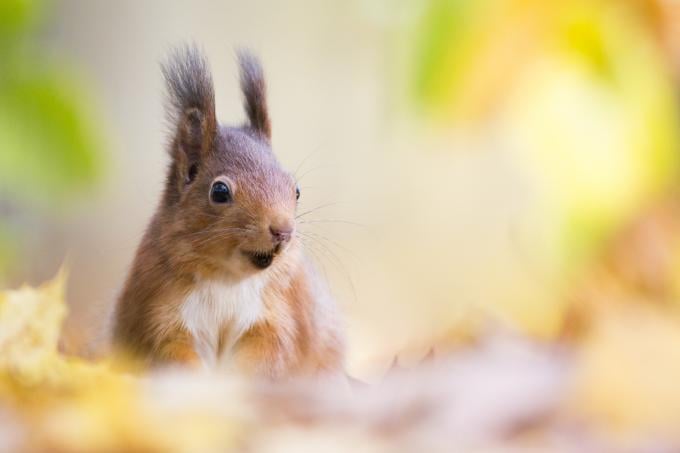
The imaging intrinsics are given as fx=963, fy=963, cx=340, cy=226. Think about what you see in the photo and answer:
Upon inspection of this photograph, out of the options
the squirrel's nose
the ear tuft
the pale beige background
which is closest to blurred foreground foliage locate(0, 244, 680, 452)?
the squirrel's nose

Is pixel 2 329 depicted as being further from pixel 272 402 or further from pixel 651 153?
pixel 651 153

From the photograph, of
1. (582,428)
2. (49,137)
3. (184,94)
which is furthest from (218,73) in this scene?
(582,428)

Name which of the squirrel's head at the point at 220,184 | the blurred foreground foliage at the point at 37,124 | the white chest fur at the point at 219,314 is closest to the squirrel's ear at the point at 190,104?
the squirrel's head at the point at 220,184

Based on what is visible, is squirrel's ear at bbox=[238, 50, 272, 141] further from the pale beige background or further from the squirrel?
the pale beige background

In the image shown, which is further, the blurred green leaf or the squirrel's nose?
the squirrel's nose

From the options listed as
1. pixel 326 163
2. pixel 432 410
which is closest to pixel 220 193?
pixel 432 410

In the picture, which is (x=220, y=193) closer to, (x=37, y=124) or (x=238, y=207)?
(x=238, y=207)

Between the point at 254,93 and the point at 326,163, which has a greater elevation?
the point at 254,93
